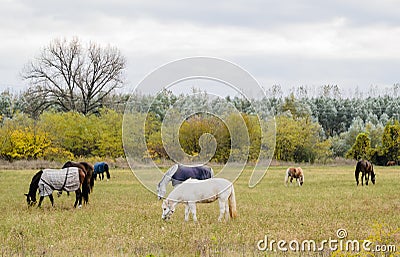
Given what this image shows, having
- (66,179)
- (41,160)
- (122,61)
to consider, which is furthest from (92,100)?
(66,179)

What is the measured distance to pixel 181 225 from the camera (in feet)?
41.3

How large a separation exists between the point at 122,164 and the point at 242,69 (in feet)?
116

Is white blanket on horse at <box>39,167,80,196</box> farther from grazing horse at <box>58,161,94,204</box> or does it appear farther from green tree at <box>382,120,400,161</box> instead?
green tree at <box>382,120,400,161</box>

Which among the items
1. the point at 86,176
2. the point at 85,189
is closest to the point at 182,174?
the point at 85,189

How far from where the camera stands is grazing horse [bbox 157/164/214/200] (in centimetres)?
1456

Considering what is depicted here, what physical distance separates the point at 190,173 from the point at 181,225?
8.38 ft

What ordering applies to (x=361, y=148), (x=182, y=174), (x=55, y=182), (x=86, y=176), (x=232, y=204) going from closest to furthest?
(x=232, y=204)
(x=182, y=174)
(x=55, y=182)
(x=86, y=176)
(x=361, y=148)

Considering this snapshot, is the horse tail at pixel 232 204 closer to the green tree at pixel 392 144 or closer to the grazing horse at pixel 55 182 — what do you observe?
the grazing horse at pixel 55 182

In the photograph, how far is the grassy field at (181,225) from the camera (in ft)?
32.7

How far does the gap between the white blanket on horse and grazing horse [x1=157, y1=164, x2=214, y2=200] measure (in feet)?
11.2

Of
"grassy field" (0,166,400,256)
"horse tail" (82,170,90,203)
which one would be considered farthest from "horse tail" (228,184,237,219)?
"horse tail" (82,170,90,203)

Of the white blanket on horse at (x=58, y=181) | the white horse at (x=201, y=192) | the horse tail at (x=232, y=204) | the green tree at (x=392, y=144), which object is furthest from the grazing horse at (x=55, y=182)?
the green tree at (x=392, y=144)

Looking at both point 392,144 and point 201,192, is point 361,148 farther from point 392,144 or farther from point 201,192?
point 201,192

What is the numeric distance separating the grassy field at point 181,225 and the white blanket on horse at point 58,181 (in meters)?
0.59
